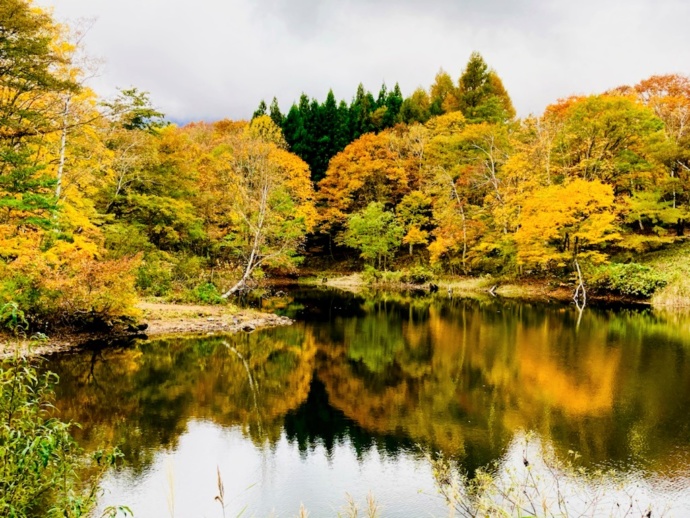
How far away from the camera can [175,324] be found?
765 inches

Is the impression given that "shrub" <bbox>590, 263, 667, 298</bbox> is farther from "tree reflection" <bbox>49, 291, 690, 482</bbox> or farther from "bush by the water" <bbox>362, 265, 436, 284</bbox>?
"bush by the water" <bbox>362, 265, 436, 284</bbox>

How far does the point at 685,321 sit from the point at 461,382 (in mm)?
14018

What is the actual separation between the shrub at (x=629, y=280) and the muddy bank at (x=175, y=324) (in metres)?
18.6

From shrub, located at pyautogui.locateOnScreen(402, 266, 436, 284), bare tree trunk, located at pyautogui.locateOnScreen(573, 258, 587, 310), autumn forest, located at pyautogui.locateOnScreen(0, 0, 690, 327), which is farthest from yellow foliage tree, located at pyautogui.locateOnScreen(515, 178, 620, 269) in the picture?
shrub, located at pyautogui.locateOnScreen(402, 266, 436, 284)

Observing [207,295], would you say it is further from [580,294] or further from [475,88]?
[475,88]

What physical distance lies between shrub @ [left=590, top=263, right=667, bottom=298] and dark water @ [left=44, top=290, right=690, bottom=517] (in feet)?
27.9

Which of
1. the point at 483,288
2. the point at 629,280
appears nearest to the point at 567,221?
the point at 629,280

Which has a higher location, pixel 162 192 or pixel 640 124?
pixel 640 124

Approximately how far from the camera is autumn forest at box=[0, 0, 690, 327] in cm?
1547

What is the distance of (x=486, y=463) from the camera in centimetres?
814

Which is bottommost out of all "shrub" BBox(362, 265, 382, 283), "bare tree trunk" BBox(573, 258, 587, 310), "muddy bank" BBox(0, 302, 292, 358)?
"muddy bank" BBox(0, 302, 292, 358)

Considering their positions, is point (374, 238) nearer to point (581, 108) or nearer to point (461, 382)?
point (581, 108)

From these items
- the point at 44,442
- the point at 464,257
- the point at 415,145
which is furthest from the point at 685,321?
the point at 415,145

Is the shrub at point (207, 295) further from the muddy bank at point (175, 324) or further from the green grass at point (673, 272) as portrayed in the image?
the green grass at point (673, 272)
